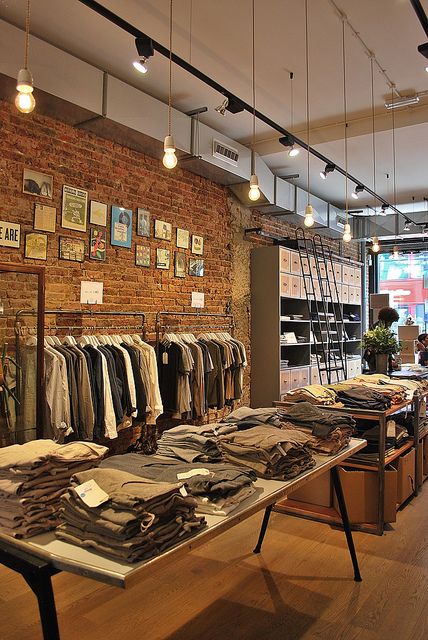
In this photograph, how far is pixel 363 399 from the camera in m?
4.08

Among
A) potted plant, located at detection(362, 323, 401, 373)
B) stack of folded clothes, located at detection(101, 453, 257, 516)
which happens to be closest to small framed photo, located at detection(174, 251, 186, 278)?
potted plant, located at detection(362, 323, 401, 373)

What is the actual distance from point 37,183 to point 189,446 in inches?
126

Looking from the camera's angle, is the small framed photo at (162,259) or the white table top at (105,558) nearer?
the white table top at (105,558)

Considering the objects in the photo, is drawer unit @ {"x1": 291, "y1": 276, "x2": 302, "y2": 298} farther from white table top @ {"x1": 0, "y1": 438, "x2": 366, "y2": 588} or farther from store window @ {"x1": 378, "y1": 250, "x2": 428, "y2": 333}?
white table top @ {"x1": 0, "y1": 438, "x2": 366, "y2": 588}

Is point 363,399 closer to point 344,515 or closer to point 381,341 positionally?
point 344,515

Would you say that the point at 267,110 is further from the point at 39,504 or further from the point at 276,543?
the point at 39,504

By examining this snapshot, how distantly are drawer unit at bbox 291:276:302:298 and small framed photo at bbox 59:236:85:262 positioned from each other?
11.8 ft

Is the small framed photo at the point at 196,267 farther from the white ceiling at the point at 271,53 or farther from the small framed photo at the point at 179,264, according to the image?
the white ceiling at the point at 271,53

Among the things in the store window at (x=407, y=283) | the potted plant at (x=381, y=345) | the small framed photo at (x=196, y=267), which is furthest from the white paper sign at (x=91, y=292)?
the store window at (x=407, y=283)

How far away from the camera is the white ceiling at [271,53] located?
13.6 feet

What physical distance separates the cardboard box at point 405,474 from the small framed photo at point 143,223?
11.3 feet

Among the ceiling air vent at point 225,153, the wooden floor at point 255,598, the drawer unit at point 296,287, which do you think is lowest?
the wooden floor at point 255,598

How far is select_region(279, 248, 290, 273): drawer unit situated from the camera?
756cm

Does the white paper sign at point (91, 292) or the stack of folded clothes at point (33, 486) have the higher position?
the white paper sign at point (91, 292)
